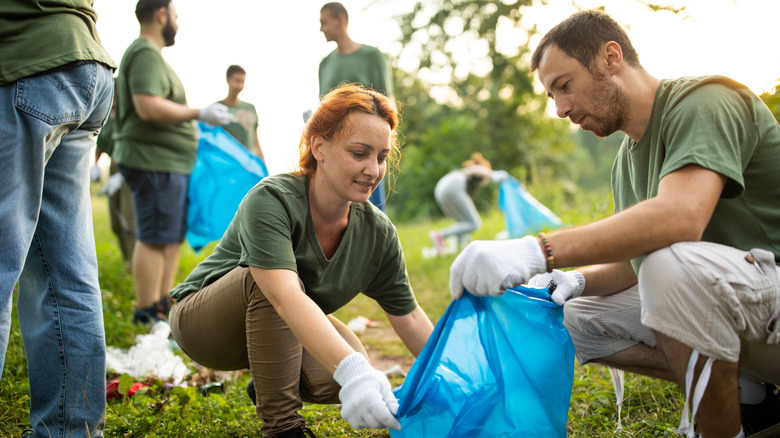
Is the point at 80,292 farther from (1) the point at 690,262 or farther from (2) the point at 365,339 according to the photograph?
(2) the point at 365,339

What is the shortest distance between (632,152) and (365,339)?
2.25 m

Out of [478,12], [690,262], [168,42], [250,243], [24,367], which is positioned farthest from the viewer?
[478,12]

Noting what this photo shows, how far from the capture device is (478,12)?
46.5 ft

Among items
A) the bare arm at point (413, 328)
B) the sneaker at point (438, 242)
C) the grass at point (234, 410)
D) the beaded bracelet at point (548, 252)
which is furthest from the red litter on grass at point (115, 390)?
the sneaker at point (438, 242)

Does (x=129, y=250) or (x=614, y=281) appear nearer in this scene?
(x=614, y=281)

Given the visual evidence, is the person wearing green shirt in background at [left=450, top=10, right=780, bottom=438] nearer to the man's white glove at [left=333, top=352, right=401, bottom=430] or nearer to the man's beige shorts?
the man's beige shorts

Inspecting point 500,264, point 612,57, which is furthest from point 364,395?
point 612,57

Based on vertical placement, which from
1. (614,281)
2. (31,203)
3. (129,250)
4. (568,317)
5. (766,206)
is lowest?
(129,250)

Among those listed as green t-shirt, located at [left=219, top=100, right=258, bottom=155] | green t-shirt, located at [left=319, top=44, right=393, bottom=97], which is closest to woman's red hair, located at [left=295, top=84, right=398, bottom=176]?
green t-shirt, located at [left=319, top=44, right=393, bottom=97]

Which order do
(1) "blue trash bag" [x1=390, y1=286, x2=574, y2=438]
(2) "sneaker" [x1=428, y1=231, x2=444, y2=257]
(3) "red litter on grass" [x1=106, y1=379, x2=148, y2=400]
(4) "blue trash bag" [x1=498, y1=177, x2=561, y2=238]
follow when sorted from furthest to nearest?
(4) "blue trash bag" [x1=498, y1=177, x2=561, y2=238]
(2) "sneaker" [x1=428, y1=231, x2=444, y2=257]
(3) "red litter on grass" [x1=106, y1=379, x2=148, y2=400]
(1) "blue trash bag" [x1=390, y1=286, x2=574, y2=438]

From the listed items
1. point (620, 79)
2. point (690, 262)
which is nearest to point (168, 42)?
point (620, 79)

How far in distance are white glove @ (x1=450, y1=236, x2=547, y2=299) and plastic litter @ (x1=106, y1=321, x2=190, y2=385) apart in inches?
64.2

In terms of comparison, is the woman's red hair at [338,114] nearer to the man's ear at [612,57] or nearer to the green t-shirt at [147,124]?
the man's ear at [612,57]

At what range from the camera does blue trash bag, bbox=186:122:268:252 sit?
A: 11.4ft
